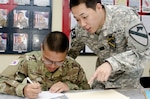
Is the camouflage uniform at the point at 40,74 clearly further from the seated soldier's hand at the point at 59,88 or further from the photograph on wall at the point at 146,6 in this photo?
the photograph on wall at the point at 146,6

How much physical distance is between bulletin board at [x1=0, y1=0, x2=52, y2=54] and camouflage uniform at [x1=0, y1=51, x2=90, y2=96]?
0.77 meters

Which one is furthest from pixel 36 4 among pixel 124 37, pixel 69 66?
pixel 124 37

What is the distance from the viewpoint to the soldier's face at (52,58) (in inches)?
52.8

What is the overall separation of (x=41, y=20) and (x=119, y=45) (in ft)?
3.49

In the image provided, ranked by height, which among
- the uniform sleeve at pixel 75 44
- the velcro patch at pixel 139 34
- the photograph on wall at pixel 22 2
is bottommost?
the uniform sleeve at pixel 75 44

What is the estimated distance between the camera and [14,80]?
1304 mm

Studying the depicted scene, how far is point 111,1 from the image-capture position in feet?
7.83

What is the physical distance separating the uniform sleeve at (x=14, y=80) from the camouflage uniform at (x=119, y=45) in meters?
0.46

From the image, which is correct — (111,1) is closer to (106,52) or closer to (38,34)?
(38,34)

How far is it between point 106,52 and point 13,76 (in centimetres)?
59

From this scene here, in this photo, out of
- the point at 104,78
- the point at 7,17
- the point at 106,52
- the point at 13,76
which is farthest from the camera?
the point at 7,17

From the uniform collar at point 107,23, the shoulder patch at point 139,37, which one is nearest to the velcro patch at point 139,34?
the shoulder patch at point 139,37

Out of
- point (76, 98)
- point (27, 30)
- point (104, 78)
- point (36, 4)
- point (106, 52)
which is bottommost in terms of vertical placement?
point (76, 98)

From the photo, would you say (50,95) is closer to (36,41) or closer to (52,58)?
(52,58)
